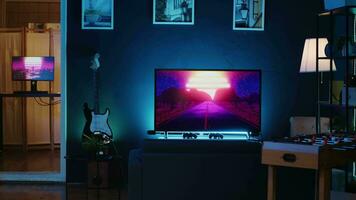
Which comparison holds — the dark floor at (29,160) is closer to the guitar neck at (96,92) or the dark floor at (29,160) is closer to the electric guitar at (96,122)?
the electric guitar at (96,122)

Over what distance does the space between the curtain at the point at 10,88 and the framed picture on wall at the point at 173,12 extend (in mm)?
2738

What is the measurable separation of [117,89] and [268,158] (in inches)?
116

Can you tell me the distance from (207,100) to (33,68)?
2974mm

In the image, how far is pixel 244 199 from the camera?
12.7ft

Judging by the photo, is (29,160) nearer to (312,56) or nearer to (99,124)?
(99,124)

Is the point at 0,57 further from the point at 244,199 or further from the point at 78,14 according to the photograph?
the point at 244,199

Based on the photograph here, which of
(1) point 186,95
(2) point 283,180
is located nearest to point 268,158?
(2) point 283,180

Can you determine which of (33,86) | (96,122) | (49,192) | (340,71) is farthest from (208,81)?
(33,86)

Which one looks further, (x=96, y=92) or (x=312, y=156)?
(x=96, y=92)

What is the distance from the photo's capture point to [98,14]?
617cm

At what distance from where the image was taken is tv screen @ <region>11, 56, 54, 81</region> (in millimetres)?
7820

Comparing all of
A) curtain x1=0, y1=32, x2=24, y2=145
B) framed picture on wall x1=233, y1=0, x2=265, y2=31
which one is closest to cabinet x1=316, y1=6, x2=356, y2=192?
framed picture on wall x1=233, y1=0, x2=265, y2=31

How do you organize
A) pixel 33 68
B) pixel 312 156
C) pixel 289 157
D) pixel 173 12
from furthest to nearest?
pixel 33 68, pixel 173 12, pixel 289 157, pixel 312 156

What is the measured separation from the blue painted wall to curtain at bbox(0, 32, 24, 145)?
222 cm
